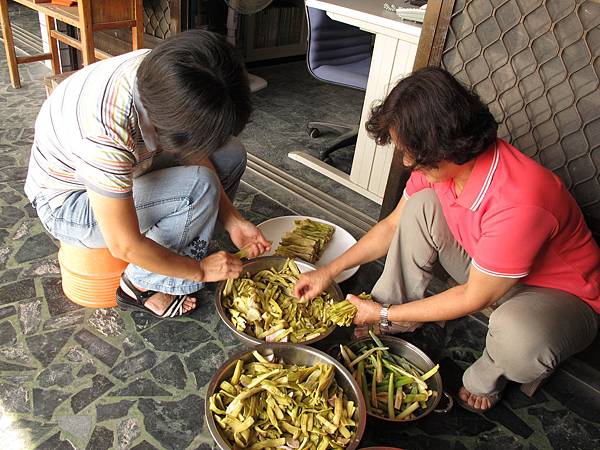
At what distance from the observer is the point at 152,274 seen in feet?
6.65

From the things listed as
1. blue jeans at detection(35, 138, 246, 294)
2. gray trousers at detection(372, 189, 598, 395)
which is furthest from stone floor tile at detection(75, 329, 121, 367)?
gray trousers at detection(372, 189, 598, 395)

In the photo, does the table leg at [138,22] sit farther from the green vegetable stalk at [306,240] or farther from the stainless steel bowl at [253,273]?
the stainless steel bowl at [253,273]

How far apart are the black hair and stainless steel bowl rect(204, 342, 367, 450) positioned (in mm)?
721

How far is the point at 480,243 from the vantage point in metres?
1.56

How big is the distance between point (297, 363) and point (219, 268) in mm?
466

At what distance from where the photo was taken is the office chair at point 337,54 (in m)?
3.21

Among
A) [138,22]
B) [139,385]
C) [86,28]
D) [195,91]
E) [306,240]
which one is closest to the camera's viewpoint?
[195,91]

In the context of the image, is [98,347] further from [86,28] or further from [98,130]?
[86,28]

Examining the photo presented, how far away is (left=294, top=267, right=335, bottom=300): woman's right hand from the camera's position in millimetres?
2020

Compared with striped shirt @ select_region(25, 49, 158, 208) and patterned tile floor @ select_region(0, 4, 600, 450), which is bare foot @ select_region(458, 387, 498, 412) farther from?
striped shirt @ select_region(25, 49, 158, 208)

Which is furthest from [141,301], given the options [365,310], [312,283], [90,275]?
[365,310]

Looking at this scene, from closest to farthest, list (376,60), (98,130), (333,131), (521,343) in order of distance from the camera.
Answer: (98,130) < (521,343) < (376,60) < (333,131)

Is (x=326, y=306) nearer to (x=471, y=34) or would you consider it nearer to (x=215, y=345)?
(x=215, y=345)

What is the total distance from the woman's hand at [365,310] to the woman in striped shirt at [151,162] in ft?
1.63
